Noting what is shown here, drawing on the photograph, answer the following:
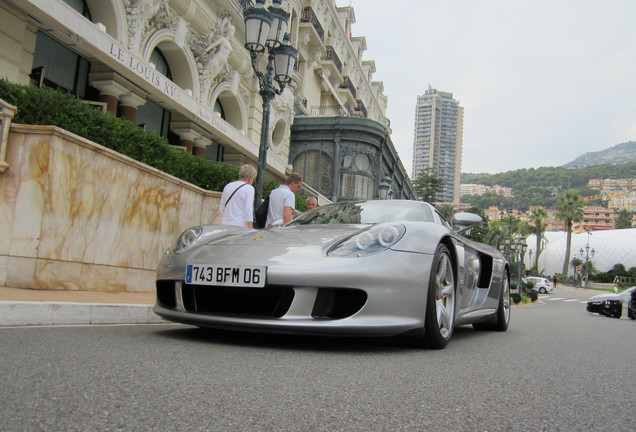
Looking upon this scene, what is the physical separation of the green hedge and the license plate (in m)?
3.78

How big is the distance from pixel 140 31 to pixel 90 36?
2.39m

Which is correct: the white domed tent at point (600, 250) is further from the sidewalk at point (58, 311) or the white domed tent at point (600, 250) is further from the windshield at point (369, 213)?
the sidewalk at point (58, 311)

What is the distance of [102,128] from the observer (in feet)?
22.0

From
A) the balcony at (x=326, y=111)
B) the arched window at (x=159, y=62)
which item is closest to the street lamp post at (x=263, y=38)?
the arched window at (x=159, y=62)

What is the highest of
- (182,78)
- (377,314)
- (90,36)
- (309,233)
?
(182,78)

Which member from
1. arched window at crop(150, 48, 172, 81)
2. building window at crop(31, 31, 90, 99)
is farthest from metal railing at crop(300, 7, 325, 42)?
building window at crop(31, 31, 90, 99)

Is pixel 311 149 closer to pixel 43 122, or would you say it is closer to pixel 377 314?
pixel 43 122

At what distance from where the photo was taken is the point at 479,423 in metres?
1.73

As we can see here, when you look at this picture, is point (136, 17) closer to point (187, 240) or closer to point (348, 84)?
point (187, 240)

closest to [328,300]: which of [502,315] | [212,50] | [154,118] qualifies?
[502,315]

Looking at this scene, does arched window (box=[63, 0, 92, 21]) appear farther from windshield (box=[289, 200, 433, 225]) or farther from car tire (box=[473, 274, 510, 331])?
car tire (box=[473, 274, 510, 331])

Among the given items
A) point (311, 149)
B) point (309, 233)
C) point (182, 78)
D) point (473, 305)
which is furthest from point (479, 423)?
point (311, 149)

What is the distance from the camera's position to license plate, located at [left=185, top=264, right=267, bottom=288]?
3104 millimetres

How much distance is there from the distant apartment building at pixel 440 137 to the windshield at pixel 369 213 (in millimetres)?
154164
